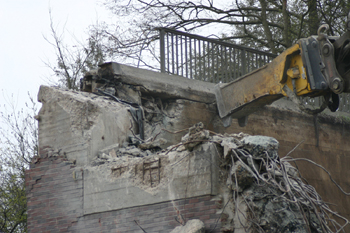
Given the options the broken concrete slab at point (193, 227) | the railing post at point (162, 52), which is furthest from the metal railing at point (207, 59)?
the broken concrete slab at point (193, 227)

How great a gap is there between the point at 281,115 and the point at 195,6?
6992mm

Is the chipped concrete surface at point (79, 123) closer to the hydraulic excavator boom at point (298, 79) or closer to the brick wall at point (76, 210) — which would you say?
the brick wall at point (76, 210)

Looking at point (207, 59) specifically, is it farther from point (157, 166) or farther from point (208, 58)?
point (157, 166)

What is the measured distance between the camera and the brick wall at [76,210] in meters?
5.91

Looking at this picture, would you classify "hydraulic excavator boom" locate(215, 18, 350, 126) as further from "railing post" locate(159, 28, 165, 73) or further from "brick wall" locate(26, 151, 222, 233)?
"brick wall" locate(26, 151, 222, 233)

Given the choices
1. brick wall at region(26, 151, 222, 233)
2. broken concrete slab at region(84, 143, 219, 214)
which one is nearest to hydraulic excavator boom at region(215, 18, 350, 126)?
broken concrete slab at region(84, 143, 219, 214)

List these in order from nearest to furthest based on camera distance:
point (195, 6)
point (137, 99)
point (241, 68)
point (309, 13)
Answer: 1. point (137, 99)
2. point (241, 68)
3. point (309, 13)
4. point (195, 6)

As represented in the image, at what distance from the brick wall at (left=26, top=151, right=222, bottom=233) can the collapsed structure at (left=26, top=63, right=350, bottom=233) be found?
0.01 meters

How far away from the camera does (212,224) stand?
5.75 meters

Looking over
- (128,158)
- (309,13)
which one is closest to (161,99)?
(128,158)

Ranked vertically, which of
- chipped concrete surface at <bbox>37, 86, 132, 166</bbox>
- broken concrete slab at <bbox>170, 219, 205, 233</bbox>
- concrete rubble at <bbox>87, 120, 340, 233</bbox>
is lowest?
broken concrete slab at <bbox>170, 219, 205, 233</bbox>

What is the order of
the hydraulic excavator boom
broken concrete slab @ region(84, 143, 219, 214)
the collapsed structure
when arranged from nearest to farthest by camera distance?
the collapsed structure
broken concrete slab @ region(84, 143, 219, 214)
the hydraulic excavator boom

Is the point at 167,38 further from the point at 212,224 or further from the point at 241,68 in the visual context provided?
the point at 212,224

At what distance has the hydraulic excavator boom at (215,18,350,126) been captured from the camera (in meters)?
7.12
